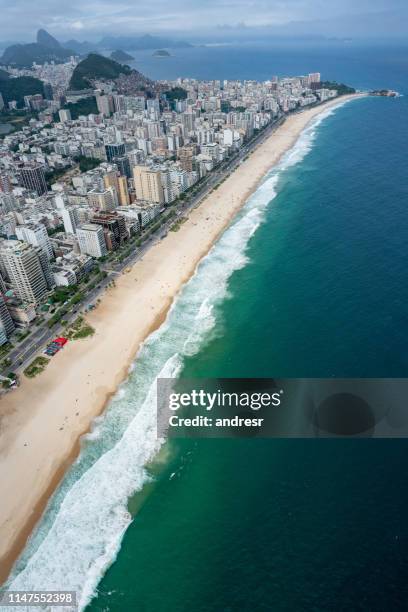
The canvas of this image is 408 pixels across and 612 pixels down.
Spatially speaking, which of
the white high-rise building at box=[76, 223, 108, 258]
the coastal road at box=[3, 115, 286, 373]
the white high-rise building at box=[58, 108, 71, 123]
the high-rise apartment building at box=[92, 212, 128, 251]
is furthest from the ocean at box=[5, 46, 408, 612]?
the white high-rise building at box=[58, 108, 71, 123]

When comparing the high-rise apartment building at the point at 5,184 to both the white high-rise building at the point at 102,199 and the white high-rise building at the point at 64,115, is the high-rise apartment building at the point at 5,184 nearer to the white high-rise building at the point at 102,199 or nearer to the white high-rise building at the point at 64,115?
the white high-rise building at the point at 102,199

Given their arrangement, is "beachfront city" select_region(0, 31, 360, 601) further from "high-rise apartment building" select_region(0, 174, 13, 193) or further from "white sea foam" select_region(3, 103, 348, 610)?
"white sea foam" select_region(3, 103, 348, 610)

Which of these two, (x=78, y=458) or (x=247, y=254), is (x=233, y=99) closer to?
(x=247, y=254)

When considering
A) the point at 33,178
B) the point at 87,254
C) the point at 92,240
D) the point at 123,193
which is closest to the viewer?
the point at 92,240

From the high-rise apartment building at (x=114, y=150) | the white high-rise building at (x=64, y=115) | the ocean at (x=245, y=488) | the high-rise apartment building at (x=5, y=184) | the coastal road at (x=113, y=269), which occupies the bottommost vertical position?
the ocean at (x=245, y=488)

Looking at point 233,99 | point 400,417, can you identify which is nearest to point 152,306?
point 400,417

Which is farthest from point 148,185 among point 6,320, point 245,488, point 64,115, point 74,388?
point 64,115

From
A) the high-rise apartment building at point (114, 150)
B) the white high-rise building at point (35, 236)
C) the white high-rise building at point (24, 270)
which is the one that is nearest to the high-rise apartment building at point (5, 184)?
the high-rise apartment building at point (114, 150)

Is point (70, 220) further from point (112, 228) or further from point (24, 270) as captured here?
point (24, 270)
